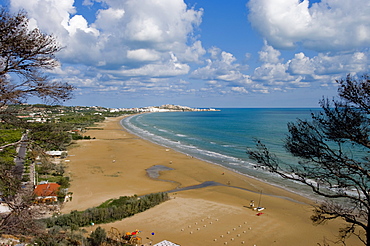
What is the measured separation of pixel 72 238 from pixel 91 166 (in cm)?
2117

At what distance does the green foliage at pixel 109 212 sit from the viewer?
49.1 feet

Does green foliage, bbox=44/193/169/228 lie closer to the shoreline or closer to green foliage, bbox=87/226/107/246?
green foliage, bbox=87/226/107/246

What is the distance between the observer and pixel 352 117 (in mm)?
5168

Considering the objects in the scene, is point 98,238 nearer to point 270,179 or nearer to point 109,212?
point 109,212

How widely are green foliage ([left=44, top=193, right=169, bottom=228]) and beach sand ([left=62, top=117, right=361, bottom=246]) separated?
0.68 m

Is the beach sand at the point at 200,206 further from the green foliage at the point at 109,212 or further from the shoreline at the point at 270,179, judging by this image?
the shoreline at the point at 270,179

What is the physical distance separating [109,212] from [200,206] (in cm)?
635

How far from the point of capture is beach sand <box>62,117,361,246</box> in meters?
14.6

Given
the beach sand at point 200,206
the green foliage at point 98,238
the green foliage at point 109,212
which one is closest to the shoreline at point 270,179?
the beach sand at point 200,206

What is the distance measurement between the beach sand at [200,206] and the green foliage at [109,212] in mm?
679

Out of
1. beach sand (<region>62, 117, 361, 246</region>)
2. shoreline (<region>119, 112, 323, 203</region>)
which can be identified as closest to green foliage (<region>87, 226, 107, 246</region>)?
beach sand (<region>62, 117, 361, 246</region>)

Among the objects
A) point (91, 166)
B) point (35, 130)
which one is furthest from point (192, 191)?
point (35, 130)

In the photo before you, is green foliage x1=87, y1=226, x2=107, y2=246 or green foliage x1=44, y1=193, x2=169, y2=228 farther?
green foliage x1=44, y1=193, x2=169, y2=228

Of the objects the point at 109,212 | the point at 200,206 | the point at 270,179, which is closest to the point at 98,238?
the point at 109,212
